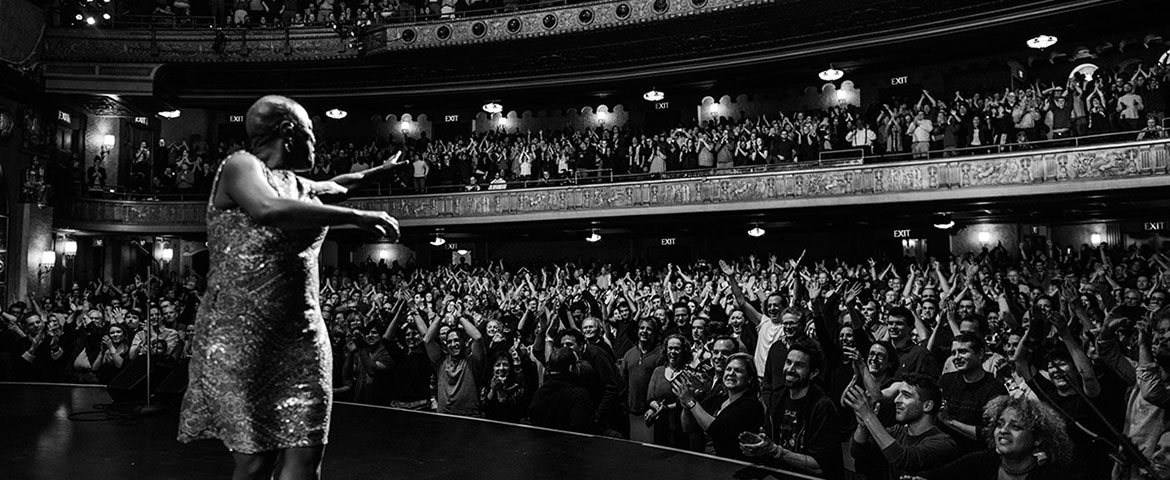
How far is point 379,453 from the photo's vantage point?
16.4 ft

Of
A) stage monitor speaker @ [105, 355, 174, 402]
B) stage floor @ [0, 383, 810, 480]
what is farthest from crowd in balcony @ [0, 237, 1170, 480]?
stage floor @ [0, 383, 810, 480]

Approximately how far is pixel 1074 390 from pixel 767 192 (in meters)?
14.4

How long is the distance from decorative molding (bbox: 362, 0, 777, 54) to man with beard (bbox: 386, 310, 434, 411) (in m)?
13.3

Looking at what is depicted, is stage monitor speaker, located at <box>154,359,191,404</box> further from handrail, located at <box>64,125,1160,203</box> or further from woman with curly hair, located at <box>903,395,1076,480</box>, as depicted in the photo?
handrail, located at <box>64,125,1160,203</box>

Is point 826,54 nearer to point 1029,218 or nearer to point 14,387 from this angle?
point 1029,218

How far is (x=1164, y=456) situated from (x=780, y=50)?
17.8 metres

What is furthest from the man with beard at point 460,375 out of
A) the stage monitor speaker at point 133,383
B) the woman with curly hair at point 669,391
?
the stage monitor speaker at point 133,383

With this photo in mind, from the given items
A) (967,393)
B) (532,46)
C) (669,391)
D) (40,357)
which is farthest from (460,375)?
(532,46)

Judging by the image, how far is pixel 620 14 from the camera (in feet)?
67.9

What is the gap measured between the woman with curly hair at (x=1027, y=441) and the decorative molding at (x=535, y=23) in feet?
51.2

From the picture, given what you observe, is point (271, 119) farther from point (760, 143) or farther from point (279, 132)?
point (760, 143)

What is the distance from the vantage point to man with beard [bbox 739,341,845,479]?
478cm

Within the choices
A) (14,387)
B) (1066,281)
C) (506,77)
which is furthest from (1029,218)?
(14,387)

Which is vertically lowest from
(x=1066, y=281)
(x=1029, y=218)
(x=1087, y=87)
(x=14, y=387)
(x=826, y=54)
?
(x=14, y=387)
